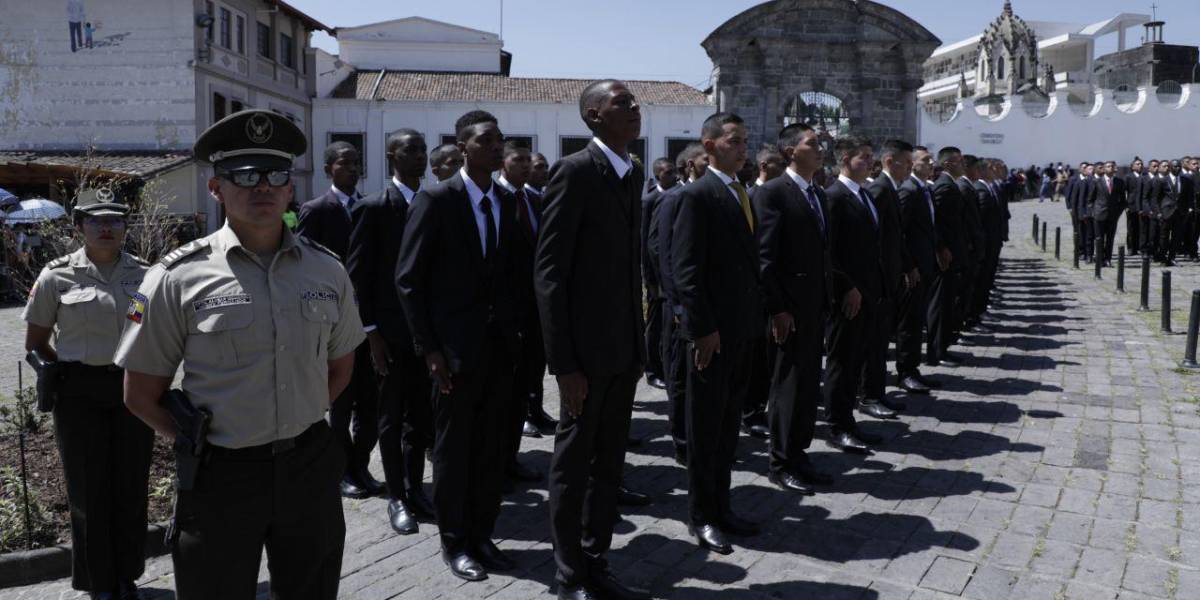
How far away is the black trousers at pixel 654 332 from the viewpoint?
8305 millimetres

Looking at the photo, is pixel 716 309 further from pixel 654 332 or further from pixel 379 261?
pixel 654 332

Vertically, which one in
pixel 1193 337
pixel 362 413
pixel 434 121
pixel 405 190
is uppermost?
pixel 434 121

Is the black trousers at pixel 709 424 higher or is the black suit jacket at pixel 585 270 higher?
the black suit jacket at pixel 585 270

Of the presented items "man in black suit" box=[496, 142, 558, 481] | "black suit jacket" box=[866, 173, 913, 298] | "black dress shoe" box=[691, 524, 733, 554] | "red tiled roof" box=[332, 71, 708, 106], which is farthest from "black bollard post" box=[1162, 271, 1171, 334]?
"red tiled roof" box=[332, 71, 708, 106]

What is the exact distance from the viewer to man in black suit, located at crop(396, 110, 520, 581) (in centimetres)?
437

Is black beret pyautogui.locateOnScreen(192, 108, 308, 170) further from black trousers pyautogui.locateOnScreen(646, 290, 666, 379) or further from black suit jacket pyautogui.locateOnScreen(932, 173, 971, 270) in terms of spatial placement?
black suit jacket pyautogui.locateOnScreen(932, 173, 971, 270)

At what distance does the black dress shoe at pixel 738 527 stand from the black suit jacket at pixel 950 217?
5.33m

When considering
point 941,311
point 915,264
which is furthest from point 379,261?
point 941,311

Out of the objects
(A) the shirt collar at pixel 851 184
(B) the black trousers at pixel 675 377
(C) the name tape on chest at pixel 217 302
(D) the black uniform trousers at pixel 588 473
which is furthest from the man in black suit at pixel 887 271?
(C) the name tape on chest at pixel 217 302

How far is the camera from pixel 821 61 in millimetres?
27797

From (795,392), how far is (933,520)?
1032 millimetres

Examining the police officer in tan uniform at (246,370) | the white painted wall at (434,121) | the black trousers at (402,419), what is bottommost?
the black trousers at (402,419)

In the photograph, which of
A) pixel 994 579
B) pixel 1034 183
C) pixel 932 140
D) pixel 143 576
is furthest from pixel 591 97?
pixel 1034 183

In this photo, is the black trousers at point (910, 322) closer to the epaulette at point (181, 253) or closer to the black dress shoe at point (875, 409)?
the black dress shoe at point (875, 409)
